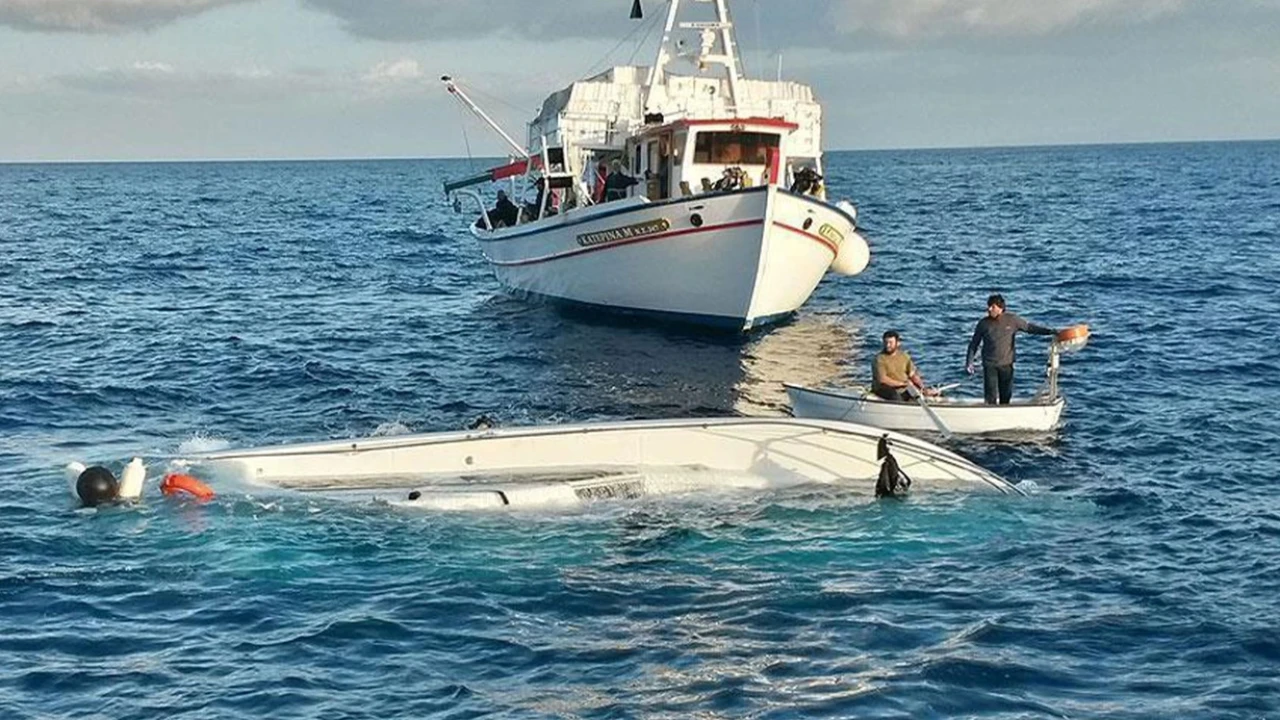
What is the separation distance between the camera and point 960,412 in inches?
818

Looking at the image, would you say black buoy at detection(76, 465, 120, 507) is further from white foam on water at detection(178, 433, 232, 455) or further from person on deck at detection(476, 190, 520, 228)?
person on deck at detection(476, 190, 520, 228)

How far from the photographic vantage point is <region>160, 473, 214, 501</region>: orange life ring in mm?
16719

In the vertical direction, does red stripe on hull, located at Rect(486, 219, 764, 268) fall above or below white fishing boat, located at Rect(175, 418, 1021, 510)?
above

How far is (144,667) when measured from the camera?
39.1 feet

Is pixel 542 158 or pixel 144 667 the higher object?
pixel 542 158

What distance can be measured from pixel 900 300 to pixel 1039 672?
2851 cm

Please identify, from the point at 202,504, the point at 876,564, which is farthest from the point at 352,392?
the point at 876,564

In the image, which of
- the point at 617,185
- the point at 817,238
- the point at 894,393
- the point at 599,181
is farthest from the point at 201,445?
the point at 599,181

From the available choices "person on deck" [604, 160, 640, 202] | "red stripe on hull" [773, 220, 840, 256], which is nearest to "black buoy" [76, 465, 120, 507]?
"red stripe on hull" [773, 220, 840, 256]

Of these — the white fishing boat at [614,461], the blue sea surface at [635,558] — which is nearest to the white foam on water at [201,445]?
the blue sea surface at [635,558]

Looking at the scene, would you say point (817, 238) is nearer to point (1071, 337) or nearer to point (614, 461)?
point (1071, 337)

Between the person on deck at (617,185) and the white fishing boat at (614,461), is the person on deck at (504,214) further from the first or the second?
the white fishing boat at (614,461)

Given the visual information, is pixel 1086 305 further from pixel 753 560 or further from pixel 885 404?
pixel 753 560

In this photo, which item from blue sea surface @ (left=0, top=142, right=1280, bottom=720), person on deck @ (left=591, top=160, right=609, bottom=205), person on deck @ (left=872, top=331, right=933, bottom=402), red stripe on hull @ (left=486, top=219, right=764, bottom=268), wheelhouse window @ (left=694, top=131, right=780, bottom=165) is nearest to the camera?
blue sea surface @ (left=0, top=142, right=1280, bottom=720)
